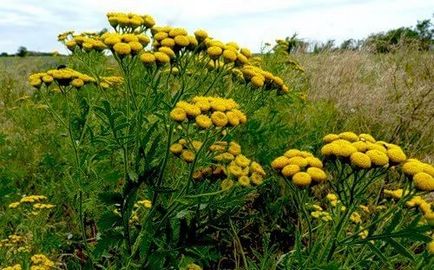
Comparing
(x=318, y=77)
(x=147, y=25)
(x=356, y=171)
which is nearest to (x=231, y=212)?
(x=356, y=171)

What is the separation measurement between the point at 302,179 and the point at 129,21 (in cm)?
131

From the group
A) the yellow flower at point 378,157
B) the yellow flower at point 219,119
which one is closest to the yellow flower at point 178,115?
the yellow flower at point 219,119

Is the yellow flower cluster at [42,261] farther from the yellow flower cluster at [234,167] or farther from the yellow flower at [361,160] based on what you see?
the yellow flower at [361,160]

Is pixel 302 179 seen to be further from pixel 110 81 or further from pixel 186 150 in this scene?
pixel 110 81

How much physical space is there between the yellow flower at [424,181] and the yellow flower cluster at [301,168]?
12.9 inches

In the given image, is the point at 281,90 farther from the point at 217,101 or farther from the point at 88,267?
the point at 88,267

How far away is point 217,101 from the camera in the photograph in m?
2.30

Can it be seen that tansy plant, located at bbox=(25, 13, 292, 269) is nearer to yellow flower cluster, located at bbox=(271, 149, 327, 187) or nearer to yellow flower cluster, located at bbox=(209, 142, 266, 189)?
yellow flower cluster, located at bbox=(209, 142, 266, 189)

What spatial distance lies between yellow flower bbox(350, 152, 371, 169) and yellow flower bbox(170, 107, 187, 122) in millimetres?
658

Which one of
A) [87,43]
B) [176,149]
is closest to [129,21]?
[87,43]

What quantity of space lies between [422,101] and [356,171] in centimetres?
395

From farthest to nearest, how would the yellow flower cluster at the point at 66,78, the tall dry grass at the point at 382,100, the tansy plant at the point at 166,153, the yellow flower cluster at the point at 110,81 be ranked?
the tall dry grass at the point at 382,100 → the yellow flower cluster at the point at 110,81 → the yellow flower cluster at the point at 66,78 → the tansy plant at the point at 166,153

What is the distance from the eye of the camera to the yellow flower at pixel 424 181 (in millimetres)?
2016

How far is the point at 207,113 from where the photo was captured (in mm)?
2295
